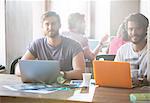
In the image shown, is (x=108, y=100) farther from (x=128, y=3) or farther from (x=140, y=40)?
(x=128, y=3)

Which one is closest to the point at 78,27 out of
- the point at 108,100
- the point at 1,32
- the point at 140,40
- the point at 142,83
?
the point at 1,32

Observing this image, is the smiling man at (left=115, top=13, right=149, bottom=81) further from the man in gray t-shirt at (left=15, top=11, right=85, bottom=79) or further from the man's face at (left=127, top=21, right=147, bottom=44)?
the man in gray t-shirt at (left=15, top=11, right=85, bottom=79)

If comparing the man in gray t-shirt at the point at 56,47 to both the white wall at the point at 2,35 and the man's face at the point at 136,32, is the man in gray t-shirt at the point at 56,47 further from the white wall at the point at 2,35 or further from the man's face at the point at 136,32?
the white wall at the point at 2,35

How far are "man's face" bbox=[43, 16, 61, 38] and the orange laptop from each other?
0.84 meters

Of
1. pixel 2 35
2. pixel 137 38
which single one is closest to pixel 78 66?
pixel 137 38

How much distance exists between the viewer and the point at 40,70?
6.31 feet

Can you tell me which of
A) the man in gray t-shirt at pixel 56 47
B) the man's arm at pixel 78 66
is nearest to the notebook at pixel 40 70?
the man's arm at pixel 78 66

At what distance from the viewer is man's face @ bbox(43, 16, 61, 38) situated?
2.52 m

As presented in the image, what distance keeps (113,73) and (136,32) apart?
24.0 inches

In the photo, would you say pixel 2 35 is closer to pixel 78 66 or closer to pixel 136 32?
pixel 78 66

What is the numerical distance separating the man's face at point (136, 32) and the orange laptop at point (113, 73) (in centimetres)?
58

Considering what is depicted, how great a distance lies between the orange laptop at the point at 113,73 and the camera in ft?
5.61

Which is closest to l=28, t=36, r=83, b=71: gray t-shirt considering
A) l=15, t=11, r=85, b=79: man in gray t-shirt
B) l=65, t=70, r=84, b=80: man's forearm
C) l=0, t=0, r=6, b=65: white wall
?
l=15, t=11, r=85, b=79: man in gray t-shirt

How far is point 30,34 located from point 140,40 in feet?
6.54
